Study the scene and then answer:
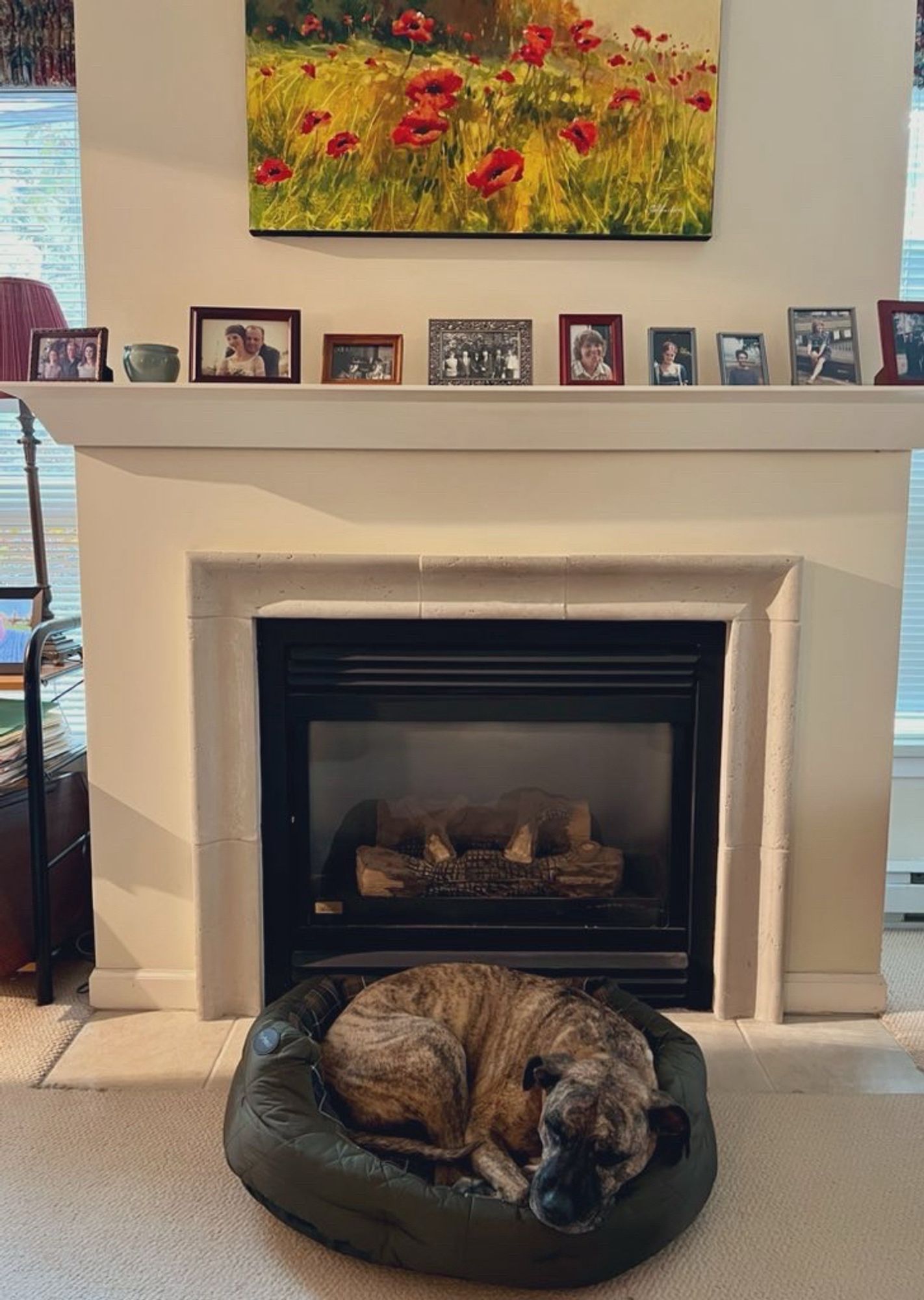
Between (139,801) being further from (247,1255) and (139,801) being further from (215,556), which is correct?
(247,1255)

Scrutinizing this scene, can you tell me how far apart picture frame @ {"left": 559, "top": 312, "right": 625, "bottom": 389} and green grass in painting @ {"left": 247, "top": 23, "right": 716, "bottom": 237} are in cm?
20

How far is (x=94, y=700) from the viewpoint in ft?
7.08

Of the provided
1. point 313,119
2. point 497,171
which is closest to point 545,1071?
point 497,171

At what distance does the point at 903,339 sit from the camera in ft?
6.60

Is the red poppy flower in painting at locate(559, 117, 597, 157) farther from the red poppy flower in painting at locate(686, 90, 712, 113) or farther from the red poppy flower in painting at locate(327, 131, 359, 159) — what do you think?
the red poppy flower in painting at locate(327, 131, 359, 159)

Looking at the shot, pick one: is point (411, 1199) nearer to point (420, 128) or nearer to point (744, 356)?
point (744, 356)

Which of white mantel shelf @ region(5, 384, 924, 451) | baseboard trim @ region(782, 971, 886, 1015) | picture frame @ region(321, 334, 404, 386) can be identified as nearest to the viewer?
white mantel shelf @ region(5, 384, 924, 451)

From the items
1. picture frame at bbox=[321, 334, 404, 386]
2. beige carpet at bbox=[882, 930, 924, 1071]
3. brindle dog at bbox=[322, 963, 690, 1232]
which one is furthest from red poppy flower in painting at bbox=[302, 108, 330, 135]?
beige carpet at bbox=[882, 930, 924, 1071]

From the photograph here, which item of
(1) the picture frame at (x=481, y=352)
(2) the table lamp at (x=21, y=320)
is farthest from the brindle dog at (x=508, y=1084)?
(2) the table lamp at (x=21, y=320)

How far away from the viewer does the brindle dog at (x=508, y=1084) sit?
143 centimetres

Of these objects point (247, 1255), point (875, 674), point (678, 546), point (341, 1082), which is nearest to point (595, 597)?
point (678, 546)

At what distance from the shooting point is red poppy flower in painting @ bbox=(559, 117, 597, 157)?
6.75ft

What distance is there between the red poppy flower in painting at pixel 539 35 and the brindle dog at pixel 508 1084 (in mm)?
1882

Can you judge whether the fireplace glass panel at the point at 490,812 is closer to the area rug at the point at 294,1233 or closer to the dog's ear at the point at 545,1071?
the area rug at the point at 294,1233
